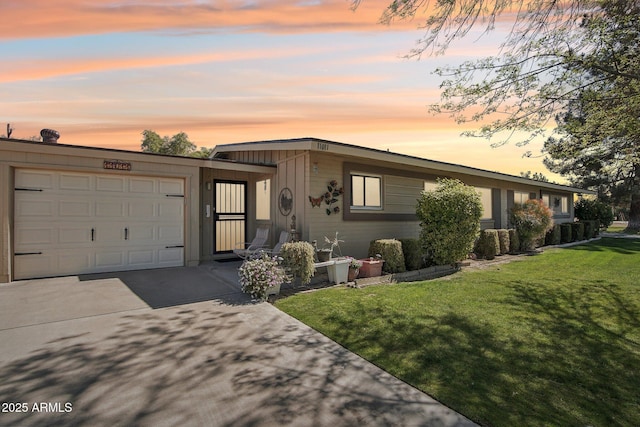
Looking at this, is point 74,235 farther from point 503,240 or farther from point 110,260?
point 503,240

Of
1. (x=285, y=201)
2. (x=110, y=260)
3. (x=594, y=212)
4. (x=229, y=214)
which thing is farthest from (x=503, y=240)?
(x=594, y=212)

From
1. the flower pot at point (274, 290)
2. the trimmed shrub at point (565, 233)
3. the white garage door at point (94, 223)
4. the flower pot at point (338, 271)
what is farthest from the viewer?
the trimmed shrub at point (565, 233)

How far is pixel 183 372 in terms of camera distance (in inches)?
122

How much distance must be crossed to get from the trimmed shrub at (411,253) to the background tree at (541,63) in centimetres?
309

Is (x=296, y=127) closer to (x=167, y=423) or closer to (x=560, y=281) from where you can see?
(x=560, y=281)

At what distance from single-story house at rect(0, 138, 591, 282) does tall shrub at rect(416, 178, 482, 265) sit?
4.04ft

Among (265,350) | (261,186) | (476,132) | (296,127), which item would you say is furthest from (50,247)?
(476,132)

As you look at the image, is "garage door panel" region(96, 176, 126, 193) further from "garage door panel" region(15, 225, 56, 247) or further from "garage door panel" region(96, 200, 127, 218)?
"garage door panel" region(15, 225, 56, 247)

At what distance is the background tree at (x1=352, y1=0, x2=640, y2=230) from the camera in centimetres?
513

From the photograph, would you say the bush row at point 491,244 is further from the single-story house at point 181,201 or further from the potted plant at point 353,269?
the potted plant at point 353,269

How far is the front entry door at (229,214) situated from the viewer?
955 cm

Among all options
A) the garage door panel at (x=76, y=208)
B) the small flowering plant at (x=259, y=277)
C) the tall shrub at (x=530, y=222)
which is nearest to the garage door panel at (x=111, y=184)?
the garage door panel at (x=76, y=208)

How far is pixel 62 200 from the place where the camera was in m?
6.98

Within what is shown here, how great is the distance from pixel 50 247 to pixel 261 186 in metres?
5.16
